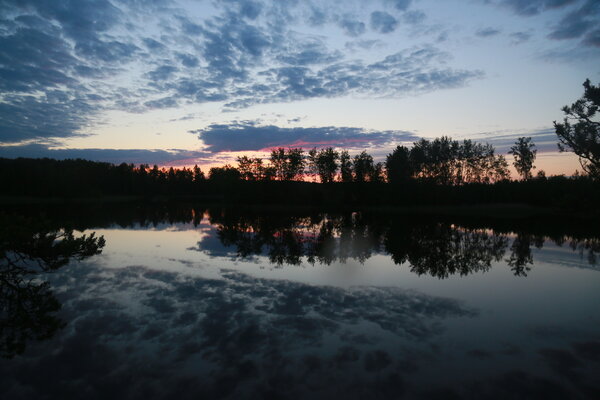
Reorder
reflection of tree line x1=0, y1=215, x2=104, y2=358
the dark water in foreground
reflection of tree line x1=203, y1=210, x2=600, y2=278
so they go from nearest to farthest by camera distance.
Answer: the dark water in foreground < reflection of tree line x1=0, y1=215, x2=104, y2=358 < reflection of tree line x1=203, y1=210, x2=600, y2=278

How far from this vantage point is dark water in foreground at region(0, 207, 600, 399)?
25.5ft

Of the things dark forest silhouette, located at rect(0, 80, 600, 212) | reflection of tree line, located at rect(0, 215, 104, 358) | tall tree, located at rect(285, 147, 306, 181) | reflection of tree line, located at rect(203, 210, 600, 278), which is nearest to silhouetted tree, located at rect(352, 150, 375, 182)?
dark forest silhouette, located at rect(0, 80, 600, 212)

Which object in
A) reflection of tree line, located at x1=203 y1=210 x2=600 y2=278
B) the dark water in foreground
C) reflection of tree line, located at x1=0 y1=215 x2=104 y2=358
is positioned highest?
reflection of tree line, located at x1=0 y1=215 x2=104 y2=358

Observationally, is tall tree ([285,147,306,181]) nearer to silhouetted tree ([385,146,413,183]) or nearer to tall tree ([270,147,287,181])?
tall tree ([270,147,287,181])

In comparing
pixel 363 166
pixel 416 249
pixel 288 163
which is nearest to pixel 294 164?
pixel 288 163

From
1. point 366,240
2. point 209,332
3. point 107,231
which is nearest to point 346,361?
point 209,332

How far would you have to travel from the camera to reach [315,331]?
10.9 m

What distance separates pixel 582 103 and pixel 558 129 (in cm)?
192

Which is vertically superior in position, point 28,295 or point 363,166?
point 363,166

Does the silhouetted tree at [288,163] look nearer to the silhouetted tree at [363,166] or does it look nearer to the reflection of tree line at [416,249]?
the silhouetted tree at [363,166]

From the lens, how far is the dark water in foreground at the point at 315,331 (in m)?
7.78

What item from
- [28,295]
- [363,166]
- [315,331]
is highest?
[363,166]

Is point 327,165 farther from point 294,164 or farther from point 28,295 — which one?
point 28,295

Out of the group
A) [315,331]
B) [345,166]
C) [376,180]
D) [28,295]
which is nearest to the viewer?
[315,331]
